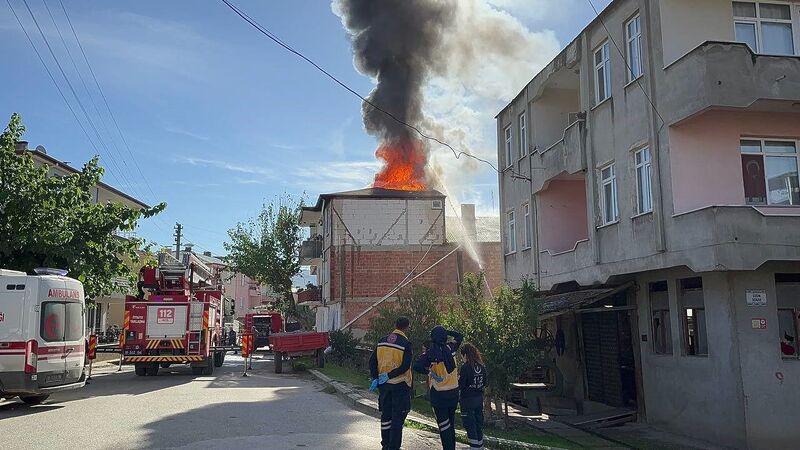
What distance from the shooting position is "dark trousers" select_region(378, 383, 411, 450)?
786cm

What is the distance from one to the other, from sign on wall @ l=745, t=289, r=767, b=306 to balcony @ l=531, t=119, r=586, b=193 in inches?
213

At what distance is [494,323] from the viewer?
12.2 metres

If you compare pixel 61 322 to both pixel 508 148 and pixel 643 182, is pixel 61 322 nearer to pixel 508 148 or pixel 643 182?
pixel 643 182

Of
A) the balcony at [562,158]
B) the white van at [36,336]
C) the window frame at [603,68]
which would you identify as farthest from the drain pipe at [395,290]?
the white van at [36,336]

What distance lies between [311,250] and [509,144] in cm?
1991

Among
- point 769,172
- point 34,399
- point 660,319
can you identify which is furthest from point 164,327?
point 769,172

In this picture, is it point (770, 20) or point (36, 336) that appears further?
point (770, 20)

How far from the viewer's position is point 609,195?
15.4 metres

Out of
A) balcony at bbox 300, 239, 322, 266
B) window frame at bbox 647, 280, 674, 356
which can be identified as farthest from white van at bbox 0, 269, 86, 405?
balcony at bbox 300, 239, 322, 266

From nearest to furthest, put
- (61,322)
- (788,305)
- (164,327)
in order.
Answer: (788,305) < (61,322) < (164,327)

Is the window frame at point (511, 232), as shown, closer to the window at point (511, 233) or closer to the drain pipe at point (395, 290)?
the window at point (511, 233)

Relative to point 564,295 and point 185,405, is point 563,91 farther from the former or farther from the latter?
point 185,405

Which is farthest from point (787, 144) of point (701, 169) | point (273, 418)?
point (273, 418)

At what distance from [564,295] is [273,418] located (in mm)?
8766
